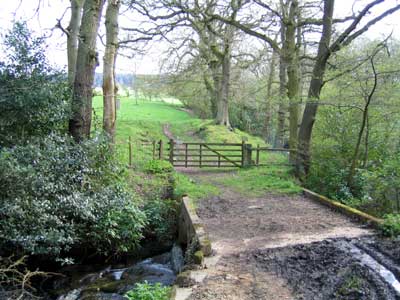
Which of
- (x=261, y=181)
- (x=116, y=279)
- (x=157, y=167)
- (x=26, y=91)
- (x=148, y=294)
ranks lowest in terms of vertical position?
(x=116, y=279)

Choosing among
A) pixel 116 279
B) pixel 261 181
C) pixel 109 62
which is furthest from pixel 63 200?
pixel 261 181

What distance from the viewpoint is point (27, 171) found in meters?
6.60

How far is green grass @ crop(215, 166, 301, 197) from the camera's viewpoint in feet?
39.6

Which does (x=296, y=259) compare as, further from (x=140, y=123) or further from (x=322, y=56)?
(x=140, y=123)

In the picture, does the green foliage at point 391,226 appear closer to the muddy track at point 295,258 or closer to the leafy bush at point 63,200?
the muddy track at point 295,258

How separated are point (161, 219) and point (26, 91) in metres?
4.27

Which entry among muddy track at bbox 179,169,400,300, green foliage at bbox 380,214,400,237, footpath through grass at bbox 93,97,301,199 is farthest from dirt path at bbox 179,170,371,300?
footpath through grass at bbox 93,97,301,199

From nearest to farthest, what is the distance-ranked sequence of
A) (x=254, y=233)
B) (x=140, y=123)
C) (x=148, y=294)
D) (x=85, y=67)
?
(x=148, y=294) < (x=254, y=233) < (x=85, y=67) < (x=140, y=123)

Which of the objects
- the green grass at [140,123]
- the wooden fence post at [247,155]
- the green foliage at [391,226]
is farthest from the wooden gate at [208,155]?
the green foliage at [391,226]

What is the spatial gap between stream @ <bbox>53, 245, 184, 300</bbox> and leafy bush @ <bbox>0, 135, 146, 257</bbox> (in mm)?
494

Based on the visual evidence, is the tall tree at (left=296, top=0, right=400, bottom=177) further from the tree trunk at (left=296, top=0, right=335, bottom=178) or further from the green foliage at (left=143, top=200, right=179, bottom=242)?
the green foliage at (left=143, top=200, right=179, bottom=242)

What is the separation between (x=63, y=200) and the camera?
696cm

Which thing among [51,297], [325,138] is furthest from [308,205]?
[51,297]

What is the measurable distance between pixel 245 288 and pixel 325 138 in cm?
884
